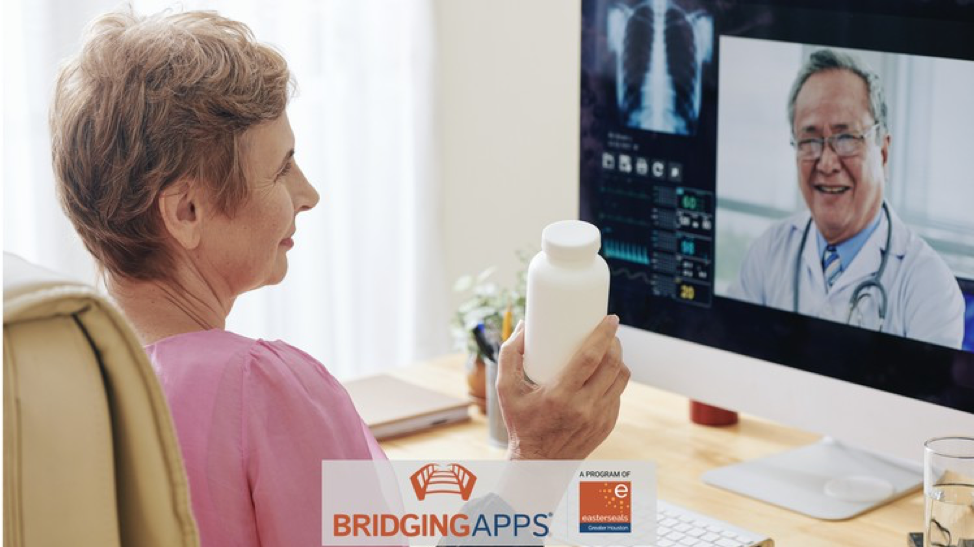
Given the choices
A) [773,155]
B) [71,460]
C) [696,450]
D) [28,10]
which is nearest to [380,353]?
[28,10]

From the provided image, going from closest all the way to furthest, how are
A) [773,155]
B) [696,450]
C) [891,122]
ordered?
[891,122] < [773,155] < [696,450]

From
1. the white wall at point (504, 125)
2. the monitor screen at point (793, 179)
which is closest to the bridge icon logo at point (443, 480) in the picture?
the monitor screen at point (793, 179)

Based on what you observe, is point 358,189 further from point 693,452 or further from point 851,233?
point 851,233

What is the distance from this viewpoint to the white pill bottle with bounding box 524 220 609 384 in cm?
100

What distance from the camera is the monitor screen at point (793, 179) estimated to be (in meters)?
1.34

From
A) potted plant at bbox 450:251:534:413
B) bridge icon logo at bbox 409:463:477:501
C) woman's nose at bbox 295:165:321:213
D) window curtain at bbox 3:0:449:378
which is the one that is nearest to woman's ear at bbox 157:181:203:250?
woman's nose at bbox 295:165:321:213

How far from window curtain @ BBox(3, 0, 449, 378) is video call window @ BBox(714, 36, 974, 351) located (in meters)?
1.36

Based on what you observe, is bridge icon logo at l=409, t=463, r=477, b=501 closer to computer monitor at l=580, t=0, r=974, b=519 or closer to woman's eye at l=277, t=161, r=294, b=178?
computer monitor at l=580, t=0, r=974, b=519

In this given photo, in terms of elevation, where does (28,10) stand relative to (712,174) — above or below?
above

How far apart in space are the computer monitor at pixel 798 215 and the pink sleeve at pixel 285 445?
0.67m

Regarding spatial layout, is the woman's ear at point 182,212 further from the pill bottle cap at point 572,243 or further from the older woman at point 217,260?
the pill bottle cap at point 572,243

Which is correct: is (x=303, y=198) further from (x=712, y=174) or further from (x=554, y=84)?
(x=554, y=84)

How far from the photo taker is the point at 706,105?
5.09ft

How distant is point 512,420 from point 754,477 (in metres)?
0.60
